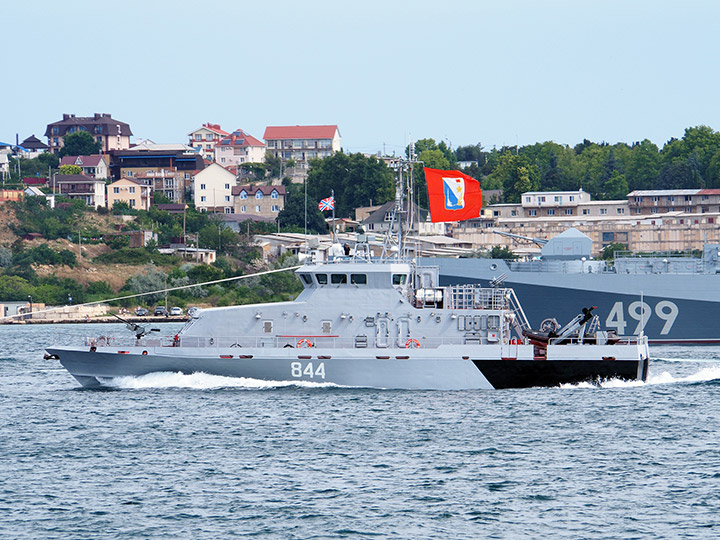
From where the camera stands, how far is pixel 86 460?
2756 cm

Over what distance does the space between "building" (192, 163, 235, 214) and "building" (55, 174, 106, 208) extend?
41.5 ft

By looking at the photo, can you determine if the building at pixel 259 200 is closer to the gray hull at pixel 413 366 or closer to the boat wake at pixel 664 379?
the boat wake at pixel 664 379

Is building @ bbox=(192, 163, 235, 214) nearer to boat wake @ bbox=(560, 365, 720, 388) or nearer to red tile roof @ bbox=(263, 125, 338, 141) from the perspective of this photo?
red tile roof @ bbox=(263, 125, 338, 141)

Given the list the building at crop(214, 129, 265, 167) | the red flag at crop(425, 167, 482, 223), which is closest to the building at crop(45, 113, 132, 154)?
the building at crop(214, 129, 265, 167)

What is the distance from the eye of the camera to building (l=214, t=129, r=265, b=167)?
515 ft

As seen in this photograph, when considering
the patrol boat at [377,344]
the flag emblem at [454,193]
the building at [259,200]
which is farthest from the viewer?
the building at [259,200]

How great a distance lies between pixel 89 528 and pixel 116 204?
345ft

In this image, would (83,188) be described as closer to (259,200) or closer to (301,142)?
(259,200)

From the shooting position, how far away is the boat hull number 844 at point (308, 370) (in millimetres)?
35844

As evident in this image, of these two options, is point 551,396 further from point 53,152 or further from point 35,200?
point 53,152

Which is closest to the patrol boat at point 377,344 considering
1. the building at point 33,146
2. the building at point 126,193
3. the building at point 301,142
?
the building at point 126,193

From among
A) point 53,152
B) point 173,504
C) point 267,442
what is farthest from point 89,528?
point 53,152

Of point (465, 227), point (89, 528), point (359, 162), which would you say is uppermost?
point (359, 162)

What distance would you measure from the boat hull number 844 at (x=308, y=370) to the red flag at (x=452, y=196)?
25.0 ft
